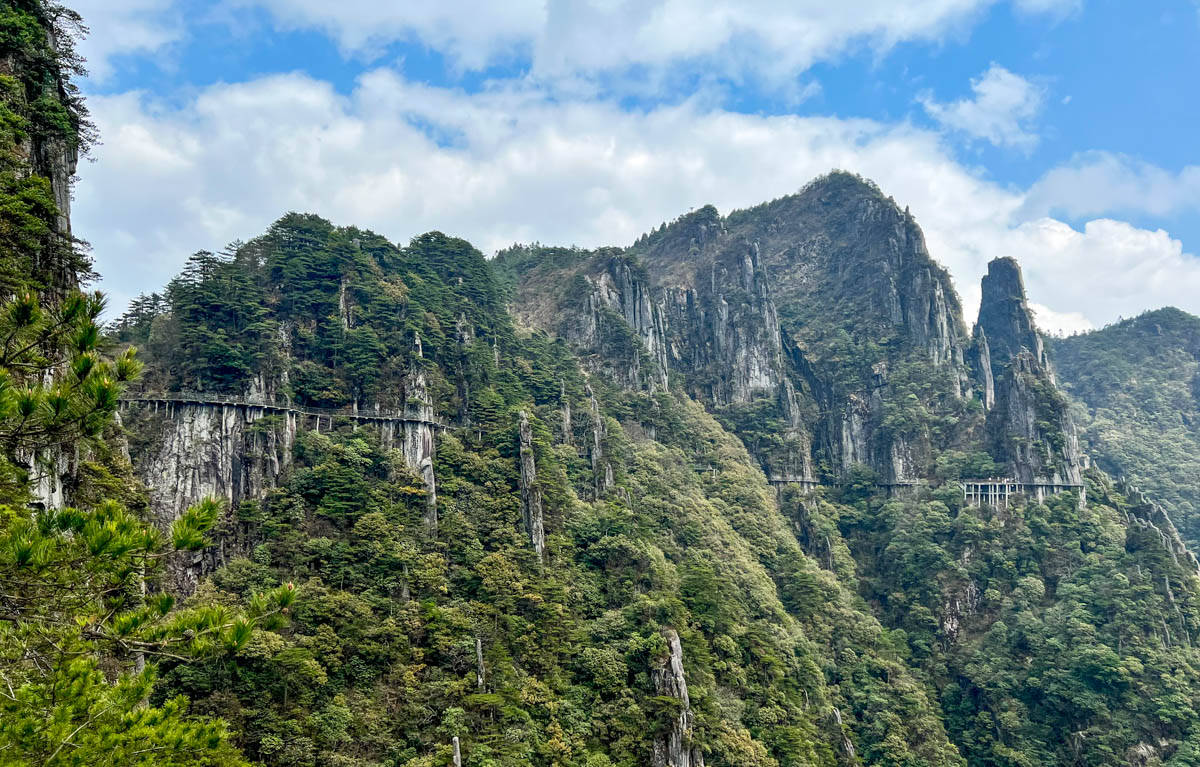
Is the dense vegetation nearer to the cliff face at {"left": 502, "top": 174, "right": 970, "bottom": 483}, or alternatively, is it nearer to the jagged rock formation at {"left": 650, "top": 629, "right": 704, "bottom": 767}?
the jagged rock formation at {"left": 650, "top": 629, "right": 704, "bottom": 767}

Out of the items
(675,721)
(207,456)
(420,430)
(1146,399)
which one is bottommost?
(675,721)

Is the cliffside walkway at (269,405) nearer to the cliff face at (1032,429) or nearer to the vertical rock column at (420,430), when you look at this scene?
the vertical rock column at (420,430)

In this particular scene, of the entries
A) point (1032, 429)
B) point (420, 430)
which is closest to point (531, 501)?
point (420, 430)

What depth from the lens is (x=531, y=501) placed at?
126 feet

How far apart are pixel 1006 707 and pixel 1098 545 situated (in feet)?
57.2

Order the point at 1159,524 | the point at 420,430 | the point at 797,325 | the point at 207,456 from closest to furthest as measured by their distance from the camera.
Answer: the point at 207,456 < the point at 420,430 < the point at 1159,524 < the point at 797,325

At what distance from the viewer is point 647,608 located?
36250 millimetres

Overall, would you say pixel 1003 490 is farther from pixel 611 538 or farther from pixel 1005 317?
pixel 611 538

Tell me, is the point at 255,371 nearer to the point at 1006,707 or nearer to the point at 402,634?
the point at 402,634

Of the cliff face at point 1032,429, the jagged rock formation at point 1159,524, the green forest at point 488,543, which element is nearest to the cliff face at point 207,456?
the green forest at point 488,543

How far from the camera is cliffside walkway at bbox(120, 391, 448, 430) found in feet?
113

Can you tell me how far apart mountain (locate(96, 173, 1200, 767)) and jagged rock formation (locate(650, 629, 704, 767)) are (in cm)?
13

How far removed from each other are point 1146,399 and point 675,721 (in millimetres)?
95911

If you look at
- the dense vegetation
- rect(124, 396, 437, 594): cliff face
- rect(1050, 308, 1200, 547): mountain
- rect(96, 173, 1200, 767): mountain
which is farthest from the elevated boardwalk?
rect(124, 396, 437, 594): cliff face
